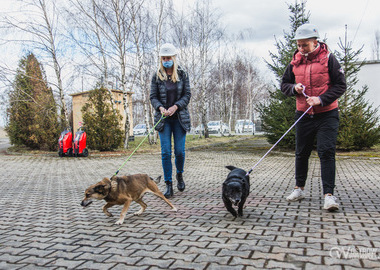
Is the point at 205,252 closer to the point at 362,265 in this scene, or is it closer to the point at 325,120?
the point at 362,265

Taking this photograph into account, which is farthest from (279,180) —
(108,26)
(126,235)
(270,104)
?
(108,26)

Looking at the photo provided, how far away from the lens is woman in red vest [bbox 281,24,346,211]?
Result: 13.3 feet

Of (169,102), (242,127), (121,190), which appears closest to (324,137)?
(169,102)

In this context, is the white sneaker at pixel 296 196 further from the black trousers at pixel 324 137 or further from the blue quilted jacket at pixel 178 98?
the blue quilted jacket at pixel 178 98

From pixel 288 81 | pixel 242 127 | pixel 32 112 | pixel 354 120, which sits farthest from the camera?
pixel 242 127

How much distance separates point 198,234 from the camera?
3.16m

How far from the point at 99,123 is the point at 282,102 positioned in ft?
27.3

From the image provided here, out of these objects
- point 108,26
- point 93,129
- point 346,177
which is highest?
point 108,26

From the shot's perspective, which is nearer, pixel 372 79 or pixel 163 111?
pixel 163 111

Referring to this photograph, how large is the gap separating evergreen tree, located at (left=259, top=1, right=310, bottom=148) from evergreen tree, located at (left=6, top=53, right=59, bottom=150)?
11.1 meters

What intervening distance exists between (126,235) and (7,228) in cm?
154

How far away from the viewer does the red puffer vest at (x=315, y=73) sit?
4.12 metres

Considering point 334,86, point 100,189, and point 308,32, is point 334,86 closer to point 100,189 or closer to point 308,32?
point 308,32

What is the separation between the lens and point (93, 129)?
14.8 metres
